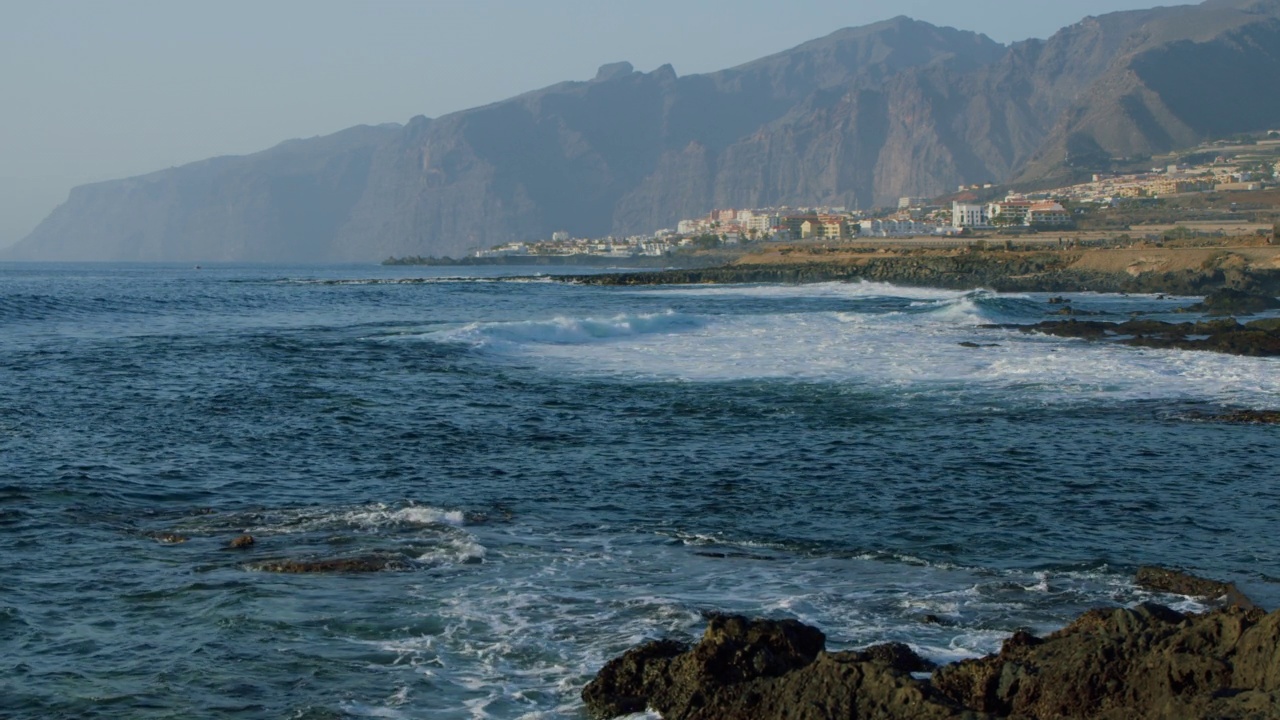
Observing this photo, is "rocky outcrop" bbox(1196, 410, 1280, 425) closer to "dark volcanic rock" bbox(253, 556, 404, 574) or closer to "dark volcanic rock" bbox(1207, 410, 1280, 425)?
"dark volcanic rock" bbox(1207, 410, 1280, 425)

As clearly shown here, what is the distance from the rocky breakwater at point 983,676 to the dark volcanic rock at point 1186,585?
76.7 inches

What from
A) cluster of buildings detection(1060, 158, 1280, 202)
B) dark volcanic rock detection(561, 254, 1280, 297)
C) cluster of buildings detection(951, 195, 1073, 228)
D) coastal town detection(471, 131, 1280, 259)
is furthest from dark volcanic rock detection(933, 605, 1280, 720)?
cluster of buildings detection(1060, 158, 1280, 202)

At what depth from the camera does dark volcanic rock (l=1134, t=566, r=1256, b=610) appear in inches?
363

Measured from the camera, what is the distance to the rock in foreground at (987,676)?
615cm

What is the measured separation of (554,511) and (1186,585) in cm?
613

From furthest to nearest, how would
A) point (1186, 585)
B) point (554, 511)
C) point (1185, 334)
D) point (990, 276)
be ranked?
point (990, 276)
point (1185, 334)
point (554, 511)
point (1186, 585)

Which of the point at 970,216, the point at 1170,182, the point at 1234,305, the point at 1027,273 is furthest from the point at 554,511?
the point at 1170,182

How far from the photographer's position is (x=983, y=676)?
6734mm

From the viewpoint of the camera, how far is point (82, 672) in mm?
7969

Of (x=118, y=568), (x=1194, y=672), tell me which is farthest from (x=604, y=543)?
(x=1194, y=672)

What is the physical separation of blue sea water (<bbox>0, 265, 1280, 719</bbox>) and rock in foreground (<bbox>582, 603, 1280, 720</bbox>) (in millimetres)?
757

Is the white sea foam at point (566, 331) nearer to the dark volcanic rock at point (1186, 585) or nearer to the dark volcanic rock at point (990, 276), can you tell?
the dark volcanic rock at point (1186, 585)

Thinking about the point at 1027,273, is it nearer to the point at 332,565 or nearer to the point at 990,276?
the point at 990,276

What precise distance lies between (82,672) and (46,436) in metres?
10.1
